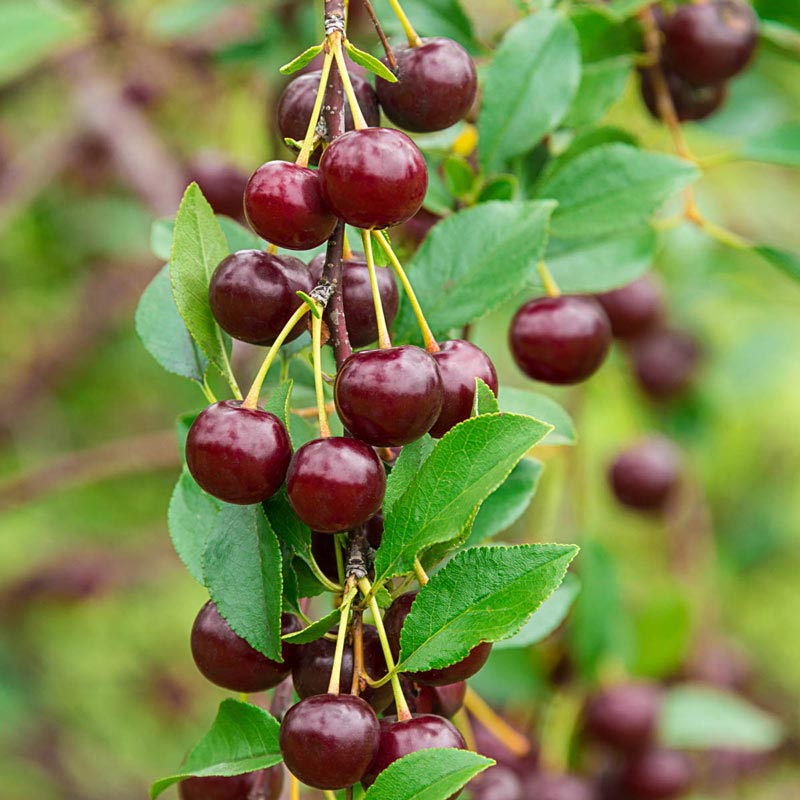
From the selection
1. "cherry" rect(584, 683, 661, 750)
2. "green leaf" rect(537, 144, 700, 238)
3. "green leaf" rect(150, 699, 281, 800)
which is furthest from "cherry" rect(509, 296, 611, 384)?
"cherry" rect(584, 683, 661, 750)

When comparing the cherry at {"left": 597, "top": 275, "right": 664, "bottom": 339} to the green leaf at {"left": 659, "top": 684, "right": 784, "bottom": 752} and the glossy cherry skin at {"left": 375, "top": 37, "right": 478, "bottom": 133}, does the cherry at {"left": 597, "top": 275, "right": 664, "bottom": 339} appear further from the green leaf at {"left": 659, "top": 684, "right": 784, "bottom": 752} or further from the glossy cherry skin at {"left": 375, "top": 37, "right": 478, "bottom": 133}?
the glossy cherry skin at {"left": 375, "top": 37, "right": 478, "bottom": 133}

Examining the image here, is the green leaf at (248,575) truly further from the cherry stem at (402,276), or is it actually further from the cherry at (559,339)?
the cherry at (559,339)

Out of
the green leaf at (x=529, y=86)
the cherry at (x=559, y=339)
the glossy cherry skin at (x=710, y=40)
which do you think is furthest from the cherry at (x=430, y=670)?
the glossy cherry skin at (x=710, y=40)

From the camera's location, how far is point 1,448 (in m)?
2.51

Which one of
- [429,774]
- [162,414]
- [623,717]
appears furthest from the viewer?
[162,414]

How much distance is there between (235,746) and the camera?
69cm

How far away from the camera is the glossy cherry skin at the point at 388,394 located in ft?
1.99

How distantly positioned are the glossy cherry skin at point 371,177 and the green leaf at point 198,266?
98 mm

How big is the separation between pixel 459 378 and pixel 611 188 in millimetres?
349

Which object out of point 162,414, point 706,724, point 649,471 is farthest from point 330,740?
point 162,414

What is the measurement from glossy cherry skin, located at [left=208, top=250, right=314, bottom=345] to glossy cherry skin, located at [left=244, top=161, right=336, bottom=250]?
0.03 metres

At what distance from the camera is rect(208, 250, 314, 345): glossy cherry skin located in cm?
65

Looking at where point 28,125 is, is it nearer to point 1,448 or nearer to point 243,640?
point 1,448

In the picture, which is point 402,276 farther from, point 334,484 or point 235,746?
point 235,746
